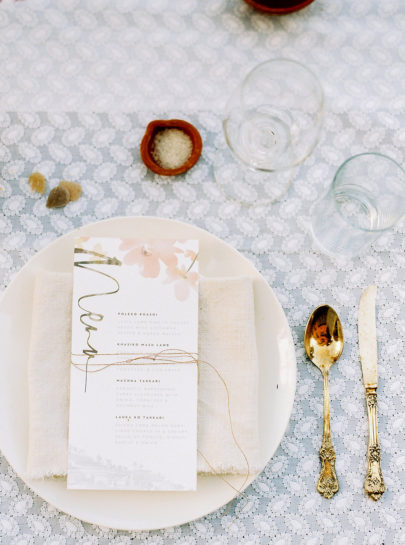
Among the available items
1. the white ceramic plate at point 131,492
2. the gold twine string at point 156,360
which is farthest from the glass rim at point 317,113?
the gold twine string at point 156,360

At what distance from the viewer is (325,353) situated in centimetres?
74

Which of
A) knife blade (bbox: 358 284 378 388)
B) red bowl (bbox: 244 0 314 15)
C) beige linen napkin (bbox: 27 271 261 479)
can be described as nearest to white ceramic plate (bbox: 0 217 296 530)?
beige linen napkin (bbox: 27 271 261 479)

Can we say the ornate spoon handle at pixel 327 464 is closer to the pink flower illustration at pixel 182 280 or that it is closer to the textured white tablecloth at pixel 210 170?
the textured white tablecloth at pixel 210 170

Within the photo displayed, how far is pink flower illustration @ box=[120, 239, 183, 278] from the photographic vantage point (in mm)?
692

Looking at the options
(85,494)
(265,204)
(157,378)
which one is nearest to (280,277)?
(265,204)

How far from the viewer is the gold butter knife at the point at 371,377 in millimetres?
729

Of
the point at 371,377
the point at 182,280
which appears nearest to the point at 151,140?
the point at 182,280

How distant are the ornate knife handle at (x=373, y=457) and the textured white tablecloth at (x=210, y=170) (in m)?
0.01

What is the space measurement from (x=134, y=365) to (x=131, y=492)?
153mm

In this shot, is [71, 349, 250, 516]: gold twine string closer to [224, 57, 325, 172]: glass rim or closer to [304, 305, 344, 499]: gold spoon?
[304, 305, 344, 499]: gold spoon

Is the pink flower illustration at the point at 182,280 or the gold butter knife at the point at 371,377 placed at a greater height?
the pink flower illustration at the point at 182,280

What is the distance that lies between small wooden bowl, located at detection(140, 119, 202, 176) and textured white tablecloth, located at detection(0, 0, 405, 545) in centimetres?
3

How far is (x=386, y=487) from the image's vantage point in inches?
29.0

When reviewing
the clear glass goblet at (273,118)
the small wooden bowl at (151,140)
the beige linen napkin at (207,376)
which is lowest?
the beige linen napkin at (207,376)
